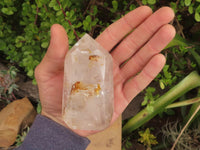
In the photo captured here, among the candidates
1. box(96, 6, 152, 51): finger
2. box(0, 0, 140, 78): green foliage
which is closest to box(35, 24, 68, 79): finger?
box(0, 0, 140, 78): green foliage

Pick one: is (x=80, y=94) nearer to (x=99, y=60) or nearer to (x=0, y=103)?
(x=99, y=60)

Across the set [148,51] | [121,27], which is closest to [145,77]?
[148,51]

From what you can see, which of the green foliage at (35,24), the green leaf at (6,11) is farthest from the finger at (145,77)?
the green leaf at (6,11)

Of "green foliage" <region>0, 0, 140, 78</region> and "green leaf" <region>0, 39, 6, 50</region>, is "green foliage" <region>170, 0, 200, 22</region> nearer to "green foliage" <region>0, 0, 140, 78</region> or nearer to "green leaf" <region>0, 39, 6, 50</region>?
"green foliage" <region>0, 0, 140, 78</region>

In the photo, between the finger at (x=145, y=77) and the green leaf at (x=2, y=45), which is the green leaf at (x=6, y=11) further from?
the finger at (x=145, y=77)

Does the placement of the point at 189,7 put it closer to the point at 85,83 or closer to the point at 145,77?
the point at 145,77
